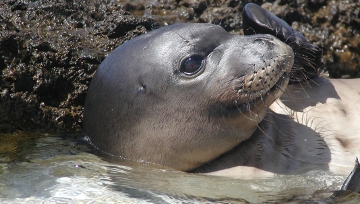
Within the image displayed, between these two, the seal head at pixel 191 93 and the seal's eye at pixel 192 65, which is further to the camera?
the seal's eye at pixel 192 65

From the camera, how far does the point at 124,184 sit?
4281mm

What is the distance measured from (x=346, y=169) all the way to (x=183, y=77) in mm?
1451

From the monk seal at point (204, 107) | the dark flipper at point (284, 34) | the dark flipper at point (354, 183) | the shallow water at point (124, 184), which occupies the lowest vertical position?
the shallow water at point (124, 184)

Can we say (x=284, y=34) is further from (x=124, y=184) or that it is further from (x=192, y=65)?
(x=124, y=184)

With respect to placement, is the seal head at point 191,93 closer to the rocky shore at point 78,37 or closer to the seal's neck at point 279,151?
the seal's neck at point 279,151

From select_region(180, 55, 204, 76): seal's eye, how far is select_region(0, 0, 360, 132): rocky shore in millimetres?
1473

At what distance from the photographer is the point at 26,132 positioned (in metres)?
5.76

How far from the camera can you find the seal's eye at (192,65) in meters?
4.80

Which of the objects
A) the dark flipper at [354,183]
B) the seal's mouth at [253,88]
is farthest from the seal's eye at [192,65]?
the dark flipper at [354,183]

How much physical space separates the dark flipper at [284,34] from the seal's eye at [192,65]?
924mm

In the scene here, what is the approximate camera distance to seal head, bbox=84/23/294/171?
4.67m

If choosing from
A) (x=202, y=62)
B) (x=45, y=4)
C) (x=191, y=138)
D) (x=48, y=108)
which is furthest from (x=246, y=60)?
(x=45, y=4)

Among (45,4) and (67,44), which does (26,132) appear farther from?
(45,4)

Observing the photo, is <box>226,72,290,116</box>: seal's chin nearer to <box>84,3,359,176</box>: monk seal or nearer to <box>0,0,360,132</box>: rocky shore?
<box>84,3,359,176</box>: monk seal
